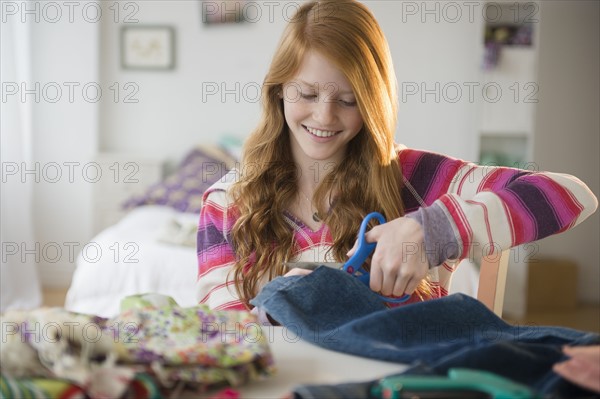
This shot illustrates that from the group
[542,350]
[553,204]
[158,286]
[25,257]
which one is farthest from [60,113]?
[542,350]

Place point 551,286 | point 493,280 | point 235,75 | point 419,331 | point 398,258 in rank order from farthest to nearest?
1. point 235,75
2. point 551,286
3. point 493,280
4. point 398,258
5. point 419,331

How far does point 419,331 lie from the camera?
939 mm

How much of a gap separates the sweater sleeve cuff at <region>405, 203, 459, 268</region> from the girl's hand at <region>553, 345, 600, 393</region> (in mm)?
338

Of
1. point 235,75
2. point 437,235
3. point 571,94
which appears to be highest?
point 235,75

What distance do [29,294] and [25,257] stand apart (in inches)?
8.3

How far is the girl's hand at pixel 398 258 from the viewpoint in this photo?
43.5 inches

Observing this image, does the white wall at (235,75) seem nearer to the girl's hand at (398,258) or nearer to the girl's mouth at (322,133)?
the girl's mouth at (322,133)

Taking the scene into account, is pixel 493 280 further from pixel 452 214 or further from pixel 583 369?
Answer: pixel 583 369

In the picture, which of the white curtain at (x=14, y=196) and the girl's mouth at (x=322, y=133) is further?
the white curtain at (x=14, y=196)

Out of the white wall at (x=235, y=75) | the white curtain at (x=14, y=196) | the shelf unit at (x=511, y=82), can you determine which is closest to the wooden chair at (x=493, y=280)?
the shelf unit at (x=511, y=82)

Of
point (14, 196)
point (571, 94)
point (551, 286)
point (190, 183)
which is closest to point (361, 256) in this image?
point (190, 183)

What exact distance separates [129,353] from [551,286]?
13.6 ft

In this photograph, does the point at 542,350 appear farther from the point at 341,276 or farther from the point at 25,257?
the point at 25,257

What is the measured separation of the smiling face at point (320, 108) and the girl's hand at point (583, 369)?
758mm
